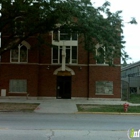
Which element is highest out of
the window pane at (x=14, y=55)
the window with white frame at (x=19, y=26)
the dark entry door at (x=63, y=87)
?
the window with white frame at (x=19, y=26)

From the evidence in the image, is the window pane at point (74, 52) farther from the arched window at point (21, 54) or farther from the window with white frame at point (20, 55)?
the window with white frame at point (20, 55)

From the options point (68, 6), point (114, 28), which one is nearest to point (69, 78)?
point (114, 28)

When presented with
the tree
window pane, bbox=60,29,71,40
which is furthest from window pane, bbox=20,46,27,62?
the tree

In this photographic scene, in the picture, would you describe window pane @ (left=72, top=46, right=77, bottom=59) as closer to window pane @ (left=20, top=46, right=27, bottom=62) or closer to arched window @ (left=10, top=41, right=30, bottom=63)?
arched window @ (left=10, top=41, right=30, bottom=63)

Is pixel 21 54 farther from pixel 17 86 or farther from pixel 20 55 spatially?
pixel 17 86

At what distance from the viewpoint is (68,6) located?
60.4 ft

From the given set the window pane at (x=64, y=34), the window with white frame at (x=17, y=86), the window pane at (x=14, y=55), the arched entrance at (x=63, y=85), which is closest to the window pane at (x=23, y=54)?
the window pane at (x=14, y=55)

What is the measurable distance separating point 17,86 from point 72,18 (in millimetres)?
13350

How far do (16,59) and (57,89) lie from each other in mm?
5835

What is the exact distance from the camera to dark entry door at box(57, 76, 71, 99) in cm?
3131

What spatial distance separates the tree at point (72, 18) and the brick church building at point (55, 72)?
8466 millimetres

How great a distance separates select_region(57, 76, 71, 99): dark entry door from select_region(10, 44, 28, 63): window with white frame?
4.55 m

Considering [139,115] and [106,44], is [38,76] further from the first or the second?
[139,115]

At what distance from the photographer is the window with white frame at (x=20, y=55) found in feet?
101
